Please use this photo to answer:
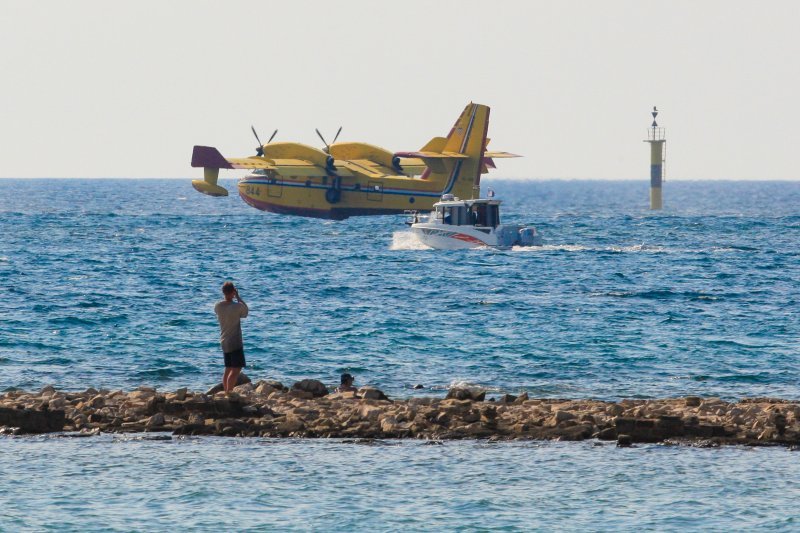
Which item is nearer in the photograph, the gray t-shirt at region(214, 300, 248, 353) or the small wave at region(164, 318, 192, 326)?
the gray t-shirt at region(214, 300, 248, 353)

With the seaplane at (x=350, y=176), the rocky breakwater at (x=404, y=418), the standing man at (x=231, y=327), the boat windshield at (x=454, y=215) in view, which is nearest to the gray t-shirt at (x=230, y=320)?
the standing man at (x=231, y=327)

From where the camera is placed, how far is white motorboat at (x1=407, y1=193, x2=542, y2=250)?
208 feet

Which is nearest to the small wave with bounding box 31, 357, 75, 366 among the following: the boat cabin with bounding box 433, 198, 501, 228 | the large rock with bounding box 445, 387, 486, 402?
the large rock with bounding box 445, 387, 486, 402

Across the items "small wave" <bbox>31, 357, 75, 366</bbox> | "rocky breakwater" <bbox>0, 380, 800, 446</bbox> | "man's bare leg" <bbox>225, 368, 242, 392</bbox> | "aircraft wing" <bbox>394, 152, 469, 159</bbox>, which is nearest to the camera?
"rocky breakwater" <bbox>0, 380, 800, 446</bbox>

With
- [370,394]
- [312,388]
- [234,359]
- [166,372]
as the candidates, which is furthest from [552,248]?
[234,359]

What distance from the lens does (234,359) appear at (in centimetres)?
2138

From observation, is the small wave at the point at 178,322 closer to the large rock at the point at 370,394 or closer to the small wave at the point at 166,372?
the small wave at the point at 166,372

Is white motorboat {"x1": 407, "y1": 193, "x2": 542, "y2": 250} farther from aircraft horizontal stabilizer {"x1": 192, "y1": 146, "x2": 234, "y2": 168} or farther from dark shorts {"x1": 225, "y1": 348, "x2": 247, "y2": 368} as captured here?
dark shorts {"x1": 225, "y1": 348, "x2": 247, "y2": 368}

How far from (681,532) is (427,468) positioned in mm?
3927

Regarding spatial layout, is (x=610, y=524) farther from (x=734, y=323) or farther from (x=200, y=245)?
(x=200, y=245)

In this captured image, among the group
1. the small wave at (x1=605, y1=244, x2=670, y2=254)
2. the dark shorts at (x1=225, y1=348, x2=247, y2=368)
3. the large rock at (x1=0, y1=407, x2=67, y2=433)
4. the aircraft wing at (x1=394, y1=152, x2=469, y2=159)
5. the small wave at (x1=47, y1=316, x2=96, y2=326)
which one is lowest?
the small wave at (x1=47, y1=316, x2=96, y2=326)

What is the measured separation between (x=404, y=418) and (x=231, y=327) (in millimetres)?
3046

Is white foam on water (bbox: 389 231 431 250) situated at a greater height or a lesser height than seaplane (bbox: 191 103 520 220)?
lesser

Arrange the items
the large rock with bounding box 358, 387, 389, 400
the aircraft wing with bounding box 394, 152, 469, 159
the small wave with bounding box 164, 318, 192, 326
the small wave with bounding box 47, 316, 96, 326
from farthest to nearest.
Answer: the aircraft wing with bounding box 394, 152, 469, 159, the small wave with bounding box 164, 318, 192, 326, the small wave with bounding box 47, 316, 96, 326, the large rock with bounding box 358, 387, 389, 400
